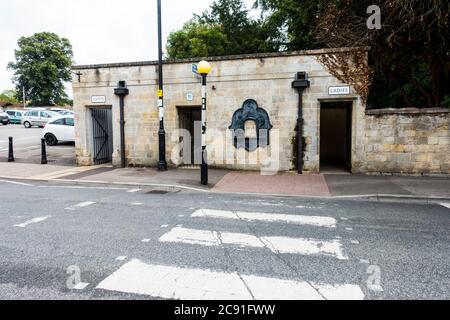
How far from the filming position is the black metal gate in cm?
1431

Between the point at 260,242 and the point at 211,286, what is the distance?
1.60m

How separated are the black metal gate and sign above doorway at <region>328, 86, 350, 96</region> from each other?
9333mm

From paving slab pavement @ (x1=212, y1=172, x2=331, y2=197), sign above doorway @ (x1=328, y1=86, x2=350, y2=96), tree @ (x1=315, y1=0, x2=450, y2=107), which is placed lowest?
paving slab pavement @ (x1=212, y1=172, x2=331, y2=197)

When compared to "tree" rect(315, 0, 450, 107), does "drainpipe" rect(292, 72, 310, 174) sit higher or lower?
lower

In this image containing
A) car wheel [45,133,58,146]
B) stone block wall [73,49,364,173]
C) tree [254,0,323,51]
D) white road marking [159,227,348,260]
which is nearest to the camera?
white road marking [159,227,348,260]

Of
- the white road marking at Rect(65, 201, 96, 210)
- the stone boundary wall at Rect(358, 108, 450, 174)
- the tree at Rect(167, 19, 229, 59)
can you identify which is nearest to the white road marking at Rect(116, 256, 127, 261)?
the white road marking at Rect(65, 201, 96, 210)

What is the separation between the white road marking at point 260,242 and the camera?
473 cm

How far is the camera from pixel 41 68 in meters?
56.2

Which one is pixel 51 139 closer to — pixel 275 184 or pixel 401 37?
pixel 275 184

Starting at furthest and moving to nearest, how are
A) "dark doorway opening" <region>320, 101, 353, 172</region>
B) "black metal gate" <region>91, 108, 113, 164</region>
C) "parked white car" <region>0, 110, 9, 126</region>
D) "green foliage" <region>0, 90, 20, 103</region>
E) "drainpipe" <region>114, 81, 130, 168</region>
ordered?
"green foliage" <region>0, 90, 20, 103</region>
"parked white car" <region>0, 110, 9, 126</region>
"dark doorway opening" <region>320, 101, 353, 172</region>
"black metal gate" <region>91, 108, 113, 164</region>
"drainpipe" <region>114, 81, 130, 168</region>

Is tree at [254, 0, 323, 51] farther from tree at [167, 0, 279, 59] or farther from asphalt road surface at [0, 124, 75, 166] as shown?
asphalt road surface at [0, 124, 75, 166]

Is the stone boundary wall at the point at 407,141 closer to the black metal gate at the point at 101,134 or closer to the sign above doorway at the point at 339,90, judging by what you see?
the sign above doorway at the point at 339,90

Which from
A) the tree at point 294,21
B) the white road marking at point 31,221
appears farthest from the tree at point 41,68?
the white road marking at point 31,221

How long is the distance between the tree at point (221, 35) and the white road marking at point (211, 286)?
2644cm
